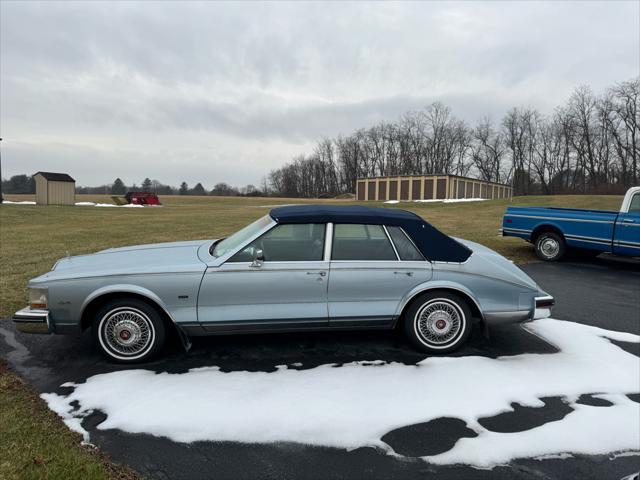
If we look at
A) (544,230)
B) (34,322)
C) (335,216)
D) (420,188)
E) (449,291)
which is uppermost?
(420,188)

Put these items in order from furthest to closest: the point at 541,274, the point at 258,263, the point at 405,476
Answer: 1. the point at 541,274
2. the point at 258,263
3. the point at 405,476

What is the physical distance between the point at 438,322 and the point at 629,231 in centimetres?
669

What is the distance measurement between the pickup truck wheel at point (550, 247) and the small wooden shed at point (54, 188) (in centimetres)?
3490

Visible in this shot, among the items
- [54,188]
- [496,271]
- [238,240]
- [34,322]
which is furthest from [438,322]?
[54,188]

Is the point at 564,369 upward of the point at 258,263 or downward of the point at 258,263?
downward

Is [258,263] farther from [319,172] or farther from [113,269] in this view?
[319,172]

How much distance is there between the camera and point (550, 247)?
952 centimetres

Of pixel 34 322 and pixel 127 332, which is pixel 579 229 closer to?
pixel 127 332

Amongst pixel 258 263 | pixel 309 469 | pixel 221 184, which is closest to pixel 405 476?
pixel 309 469

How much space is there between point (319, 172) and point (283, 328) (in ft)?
317

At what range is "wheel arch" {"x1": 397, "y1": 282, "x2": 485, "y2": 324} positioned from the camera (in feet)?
12.8

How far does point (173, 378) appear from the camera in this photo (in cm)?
346

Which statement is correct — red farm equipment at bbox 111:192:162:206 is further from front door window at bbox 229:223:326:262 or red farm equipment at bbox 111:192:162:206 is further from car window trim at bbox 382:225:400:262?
car window trim at bbox 382:225:400:262

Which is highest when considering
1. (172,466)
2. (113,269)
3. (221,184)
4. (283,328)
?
(221,184)
